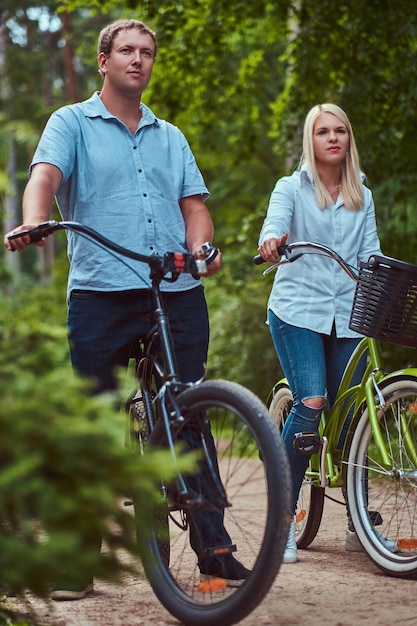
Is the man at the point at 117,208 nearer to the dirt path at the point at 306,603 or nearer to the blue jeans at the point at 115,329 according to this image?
the blue jeans at the point at 115,329

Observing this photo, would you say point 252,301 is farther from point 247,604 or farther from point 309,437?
point 247,604

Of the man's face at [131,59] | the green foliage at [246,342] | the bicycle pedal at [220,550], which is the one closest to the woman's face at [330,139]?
the man's face at [131,59]

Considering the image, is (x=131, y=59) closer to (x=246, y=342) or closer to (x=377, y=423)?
(x=377, y=423)

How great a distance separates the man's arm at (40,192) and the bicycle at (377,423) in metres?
0.97

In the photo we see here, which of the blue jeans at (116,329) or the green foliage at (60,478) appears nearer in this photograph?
the green foliage at (60,478)

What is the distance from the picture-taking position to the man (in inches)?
175

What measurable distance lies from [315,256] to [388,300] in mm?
715

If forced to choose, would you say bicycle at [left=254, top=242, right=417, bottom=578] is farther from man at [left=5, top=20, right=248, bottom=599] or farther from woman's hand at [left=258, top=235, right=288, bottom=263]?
man at [left=5, top=20, right=248, bottom=599]

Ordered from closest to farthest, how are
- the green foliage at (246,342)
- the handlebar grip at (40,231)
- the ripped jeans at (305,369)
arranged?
the handlebar grip at (40,231) → the ripped jeans at (305,369) → the green foliage at (246,342)

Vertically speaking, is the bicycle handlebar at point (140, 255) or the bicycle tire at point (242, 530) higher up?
the bicycle handlebar at point (140, 255)

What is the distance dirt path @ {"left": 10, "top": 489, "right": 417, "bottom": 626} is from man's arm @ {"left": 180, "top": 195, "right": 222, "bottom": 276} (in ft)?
4.54

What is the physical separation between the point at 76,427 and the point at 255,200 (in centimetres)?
1948

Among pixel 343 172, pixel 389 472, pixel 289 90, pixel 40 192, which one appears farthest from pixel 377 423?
pixel 289 90

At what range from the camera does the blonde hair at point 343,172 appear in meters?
5.25
